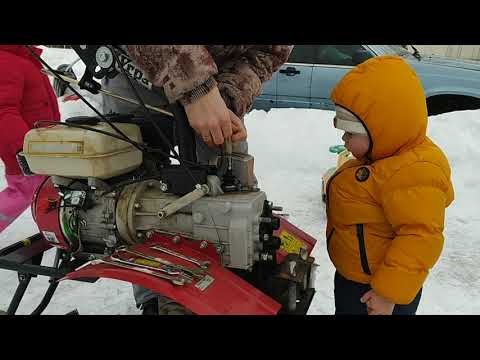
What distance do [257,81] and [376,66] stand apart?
587 mm

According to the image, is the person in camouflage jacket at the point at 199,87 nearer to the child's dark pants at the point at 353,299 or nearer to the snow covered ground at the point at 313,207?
the child's dark pants at the point at 353,299

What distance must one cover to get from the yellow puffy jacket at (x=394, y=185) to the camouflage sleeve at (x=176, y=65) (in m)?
0.57

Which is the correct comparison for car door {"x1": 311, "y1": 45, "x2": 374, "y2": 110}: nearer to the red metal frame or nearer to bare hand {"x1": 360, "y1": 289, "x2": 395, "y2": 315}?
bare hand {"x1": 360, "y1": 289, "x2": 395, "y2": 315}

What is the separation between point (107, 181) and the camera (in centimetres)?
173

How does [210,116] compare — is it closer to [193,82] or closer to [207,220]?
[193,82]

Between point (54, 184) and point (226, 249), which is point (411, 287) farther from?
point (54, 184)

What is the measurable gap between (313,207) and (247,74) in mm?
2318

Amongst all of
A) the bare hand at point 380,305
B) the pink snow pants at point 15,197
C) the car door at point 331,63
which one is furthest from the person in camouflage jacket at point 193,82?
the car door at point 331,63

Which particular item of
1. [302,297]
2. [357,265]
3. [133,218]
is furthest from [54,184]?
[357,265]

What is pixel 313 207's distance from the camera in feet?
13.1

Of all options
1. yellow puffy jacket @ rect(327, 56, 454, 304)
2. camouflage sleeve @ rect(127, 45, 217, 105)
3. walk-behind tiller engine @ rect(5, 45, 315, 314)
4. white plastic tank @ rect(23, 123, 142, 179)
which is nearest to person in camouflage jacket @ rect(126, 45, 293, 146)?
camouflage sleeve @ rect(127, 45, 217, 105)

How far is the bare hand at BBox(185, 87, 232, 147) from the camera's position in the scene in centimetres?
140

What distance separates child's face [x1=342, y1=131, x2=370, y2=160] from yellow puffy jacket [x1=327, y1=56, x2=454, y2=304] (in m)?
0.03

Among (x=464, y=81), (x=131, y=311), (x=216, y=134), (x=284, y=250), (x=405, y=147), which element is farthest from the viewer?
(x=464, y=81)
